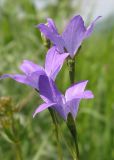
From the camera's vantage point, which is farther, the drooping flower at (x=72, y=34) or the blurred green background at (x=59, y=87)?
the blurred green background at (x=59, y=87)

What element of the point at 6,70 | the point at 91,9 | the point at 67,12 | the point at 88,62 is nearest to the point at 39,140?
the point at 6,70

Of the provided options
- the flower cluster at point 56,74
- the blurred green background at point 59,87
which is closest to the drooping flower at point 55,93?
the flower cluster at point 56,74

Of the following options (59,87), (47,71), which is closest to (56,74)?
(47,71)

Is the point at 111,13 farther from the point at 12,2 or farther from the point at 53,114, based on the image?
the point at 53,114

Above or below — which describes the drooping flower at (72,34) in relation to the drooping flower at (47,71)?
above

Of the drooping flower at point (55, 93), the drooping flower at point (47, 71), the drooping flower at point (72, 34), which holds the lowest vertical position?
the drooping flower at point (55, 93)

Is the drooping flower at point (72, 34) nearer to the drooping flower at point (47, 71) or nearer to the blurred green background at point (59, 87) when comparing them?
the drooping flower at point (47, 71)

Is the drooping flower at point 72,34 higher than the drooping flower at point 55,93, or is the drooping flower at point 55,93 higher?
the drooping flower at point 72,34

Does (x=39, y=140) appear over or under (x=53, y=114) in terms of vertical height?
over
